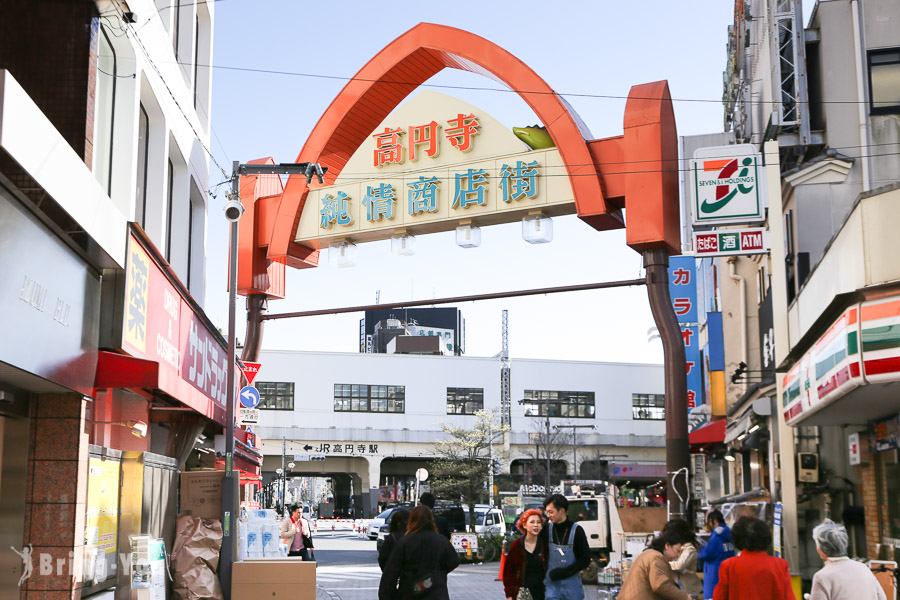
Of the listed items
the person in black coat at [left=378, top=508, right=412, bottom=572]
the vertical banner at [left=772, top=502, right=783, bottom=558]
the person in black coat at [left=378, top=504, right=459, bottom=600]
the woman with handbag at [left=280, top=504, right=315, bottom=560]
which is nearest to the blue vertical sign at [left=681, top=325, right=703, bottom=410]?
the woman with handbag at [left=280, top=504, right=315, bottom=560]

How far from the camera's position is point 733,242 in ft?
54.1

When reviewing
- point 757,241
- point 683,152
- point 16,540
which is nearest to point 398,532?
point 16,540

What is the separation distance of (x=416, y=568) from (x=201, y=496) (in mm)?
6512

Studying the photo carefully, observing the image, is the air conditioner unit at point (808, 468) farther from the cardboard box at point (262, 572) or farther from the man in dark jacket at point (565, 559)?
the cardboard box at point (262, 572)

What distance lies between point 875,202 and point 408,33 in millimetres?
12229

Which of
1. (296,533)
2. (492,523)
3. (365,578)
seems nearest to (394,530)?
(296,533)

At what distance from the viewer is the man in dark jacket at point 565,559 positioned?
9781mm

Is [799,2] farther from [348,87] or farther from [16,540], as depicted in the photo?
[16,540]

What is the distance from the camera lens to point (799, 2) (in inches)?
724

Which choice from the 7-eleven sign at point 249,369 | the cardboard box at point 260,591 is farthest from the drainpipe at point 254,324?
the cardboard box at point 260,591

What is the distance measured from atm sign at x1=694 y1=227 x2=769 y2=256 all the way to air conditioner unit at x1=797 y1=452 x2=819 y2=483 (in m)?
3.85

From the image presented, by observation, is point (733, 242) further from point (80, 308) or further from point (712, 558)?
point (80, 308)

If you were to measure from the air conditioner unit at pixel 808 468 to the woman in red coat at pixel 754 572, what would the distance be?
10161mm

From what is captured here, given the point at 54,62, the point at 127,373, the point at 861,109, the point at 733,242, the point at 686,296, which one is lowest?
the point at 127,373
